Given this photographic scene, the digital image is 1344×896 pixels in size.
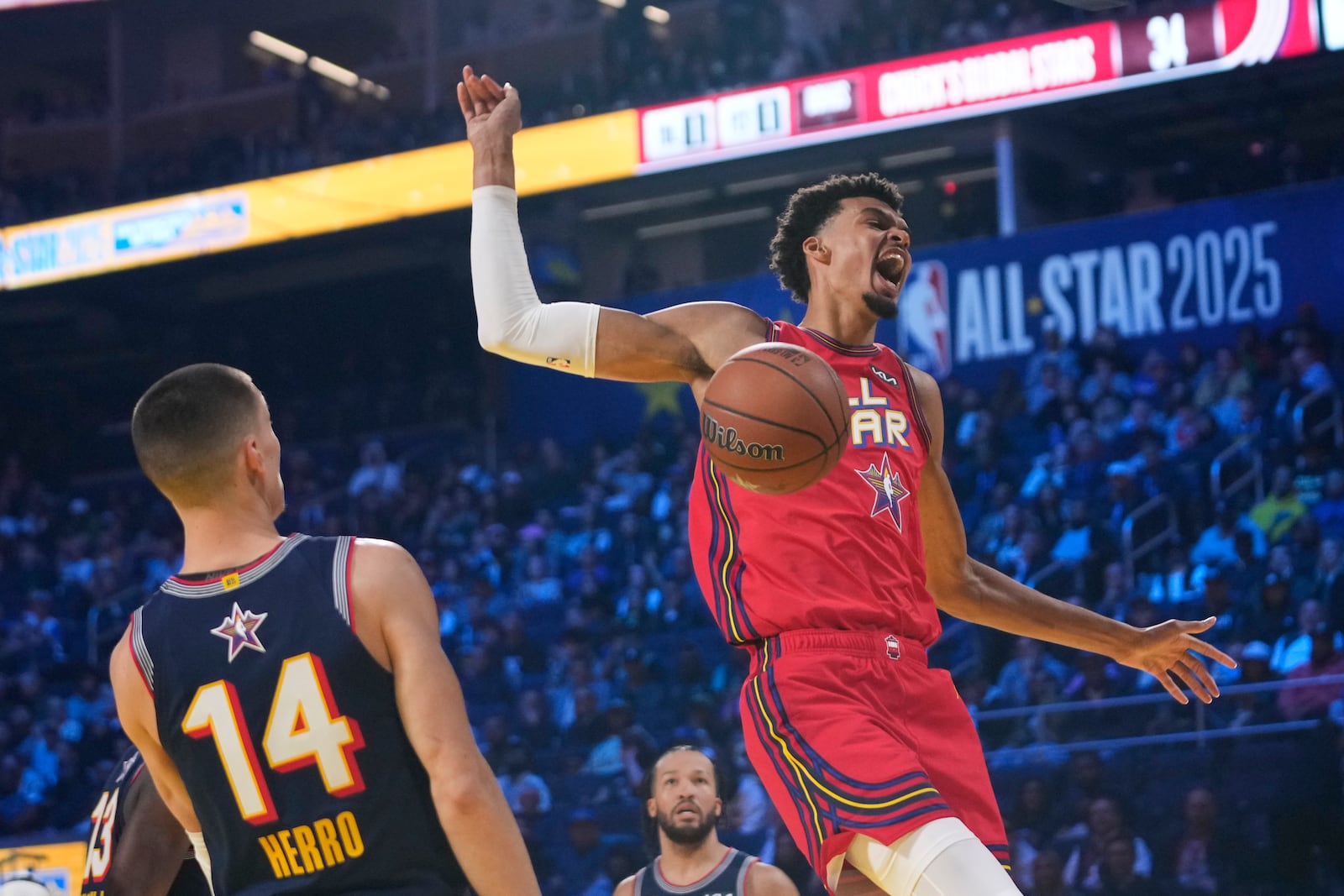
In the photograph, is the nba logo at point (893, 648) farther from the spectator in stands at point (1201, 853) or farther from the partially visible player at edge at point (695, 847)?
the spectator in stands at point (1201, 853)

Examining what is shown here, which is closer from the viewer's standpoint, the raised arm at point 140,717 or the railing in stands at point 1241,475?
the raised arm at point 140,717

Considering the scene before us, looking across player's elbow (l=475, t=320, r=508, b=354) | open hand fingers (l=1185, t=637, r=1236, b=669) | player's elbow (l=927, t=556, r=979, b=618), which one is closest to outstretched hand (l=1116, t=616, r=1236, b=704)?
open hand fingers (l=1185, t=637, r=1236, b=669)

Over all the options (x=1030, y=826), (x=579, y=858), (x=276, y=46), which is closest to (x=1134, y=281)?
(x=1030, y=826)

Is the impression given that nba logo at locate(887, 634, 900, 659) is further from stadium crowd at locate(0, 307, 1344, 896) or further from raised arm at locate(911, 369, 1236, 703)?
stadium crowd at locate(0, 307, 1344, 896)

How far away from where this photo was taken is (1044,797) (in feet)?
28.0

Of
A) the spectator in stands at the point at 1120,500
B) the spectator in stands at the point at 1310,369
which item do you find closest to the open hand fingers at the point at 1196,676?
the spectator in stands at the point at 1120,500

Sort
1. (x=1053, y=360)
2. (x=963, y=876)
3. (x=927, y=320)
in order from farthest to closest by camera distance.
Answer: (x=927, y=320), (x=1053, y=360), (x=963, y=876)

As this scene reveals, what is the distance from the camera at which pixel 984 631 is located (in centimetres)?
1071

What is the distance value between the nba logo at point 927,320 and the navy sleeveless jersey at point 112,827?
1219 cm

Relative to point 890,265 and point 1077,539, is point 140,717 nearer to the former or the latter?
point 890,265

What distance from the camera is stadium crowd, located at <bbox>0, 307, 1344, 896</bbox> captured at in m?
8.24

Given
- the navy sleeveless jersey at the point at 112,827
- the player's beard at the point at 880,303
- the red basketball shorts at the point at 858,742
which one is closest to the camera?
the red basketball shorts at the point at 858,742

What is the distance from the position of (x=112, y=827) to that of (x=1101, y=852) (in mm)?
5870

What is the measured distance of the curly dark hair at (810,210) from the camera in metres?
A: 4.02
